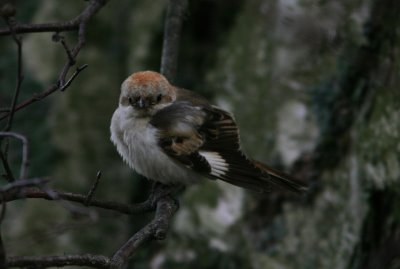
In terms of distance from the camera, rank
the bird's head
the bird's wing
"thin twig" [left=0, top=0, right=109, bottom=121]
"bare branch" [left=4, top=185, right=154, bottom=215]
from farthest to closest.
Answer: the bird's head < the bird's wing < "thin twig" [left=0, top=0, right=109, bottom=121] < "bare branch" [left=4, top=185, right=154, bottom=215]

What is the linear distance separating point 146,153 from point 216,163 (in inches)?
17.1

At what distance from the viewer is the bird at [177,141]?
13.4ft

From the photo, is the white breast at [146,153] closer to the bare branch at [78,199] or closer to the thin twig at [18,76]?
the bare branch at [78,199]

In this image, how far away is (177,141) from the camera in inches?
163

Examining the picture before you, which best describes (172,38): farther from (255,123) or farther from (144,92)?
(255,123)

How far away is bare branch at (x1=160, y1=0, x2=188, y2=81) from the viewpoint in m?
4.37

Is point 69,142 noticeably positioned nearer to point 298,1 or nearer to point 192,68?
point 192,68

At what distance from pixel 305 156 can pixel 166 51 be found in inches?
71.2

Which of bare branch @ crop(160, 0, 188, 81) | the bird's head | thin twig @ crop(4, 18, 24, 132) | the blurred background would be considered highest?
thin twig @ crop(4, 18, 24, 132)

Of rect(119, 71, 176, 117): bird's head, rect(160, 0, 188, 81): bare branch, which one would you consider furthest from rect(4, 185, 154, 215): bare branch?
rect(160, 0, 188, 81): bare branch

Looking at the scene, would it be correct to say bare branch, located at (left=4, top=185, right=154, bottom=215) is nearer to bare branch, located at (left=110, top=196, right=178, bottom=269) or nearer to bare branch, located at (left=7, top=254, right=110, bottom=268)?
bare branch, located at (left=110, top=196, right=178, bottom=269)

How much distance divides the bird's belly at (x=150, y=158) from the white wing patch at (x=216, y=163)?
149 millimetres

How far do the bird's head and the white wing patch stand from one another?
1.43 ft

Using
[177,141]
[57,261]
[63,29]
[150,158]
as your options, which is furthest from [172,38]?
[57,261]
